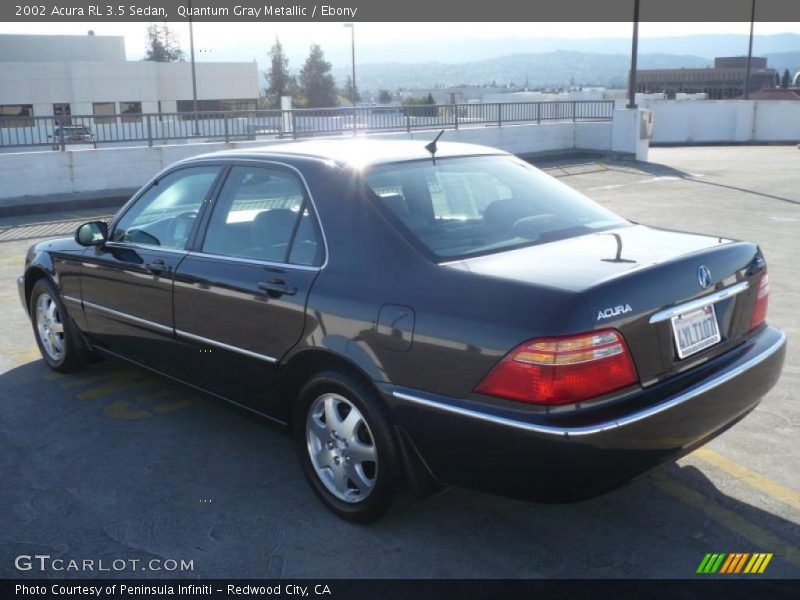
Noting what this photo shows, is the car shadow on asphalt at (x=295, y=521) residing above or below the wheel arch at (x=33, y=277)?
below

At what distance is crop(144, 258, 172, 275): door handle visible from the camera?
4801 millimetres

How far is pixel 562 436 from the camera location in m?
3.07

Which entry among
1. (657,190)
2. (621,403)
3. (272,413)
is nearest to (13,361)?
(272,413)

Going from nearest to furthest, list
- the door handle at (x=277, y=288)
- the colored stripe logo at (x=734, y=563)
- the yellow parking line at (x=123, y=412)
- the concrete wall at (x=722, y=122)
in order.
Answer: the colored stripe logo at (x=734, y=563), the door handle at (x=277, y=288), the yellow parking line at (x=123, y=412), the concrete wall at (x=722, y=122)

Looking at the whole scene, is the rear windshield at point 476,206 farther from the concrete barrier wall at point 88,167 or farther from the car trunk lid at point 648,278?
the concrete barrier wall at point 88,167

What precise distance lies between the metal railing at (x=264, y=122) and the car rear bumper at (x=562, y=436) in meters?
14.8

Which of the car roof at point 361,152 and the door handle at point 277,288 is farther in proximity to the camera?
the car roof at point 361,152

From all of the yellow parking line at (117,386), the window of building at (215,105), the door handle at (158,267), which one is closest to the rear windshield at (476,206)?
the door handle at (158,267)

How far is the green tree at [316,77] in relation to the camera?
114688 mm

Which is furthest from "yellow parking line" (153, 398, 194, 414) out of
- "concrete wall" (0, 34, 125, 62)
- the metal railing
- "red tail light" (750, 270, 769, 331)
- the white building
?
"concrete wall" (0, 34, 125, 62)

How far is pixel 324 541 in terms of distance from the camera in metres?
3.75

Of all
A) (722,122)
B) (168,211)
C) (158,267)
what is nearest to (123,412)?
(158,267)

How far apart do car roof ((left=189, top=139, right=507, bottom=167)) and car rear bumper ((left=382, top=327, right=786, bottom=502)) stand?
1294 millimetres
